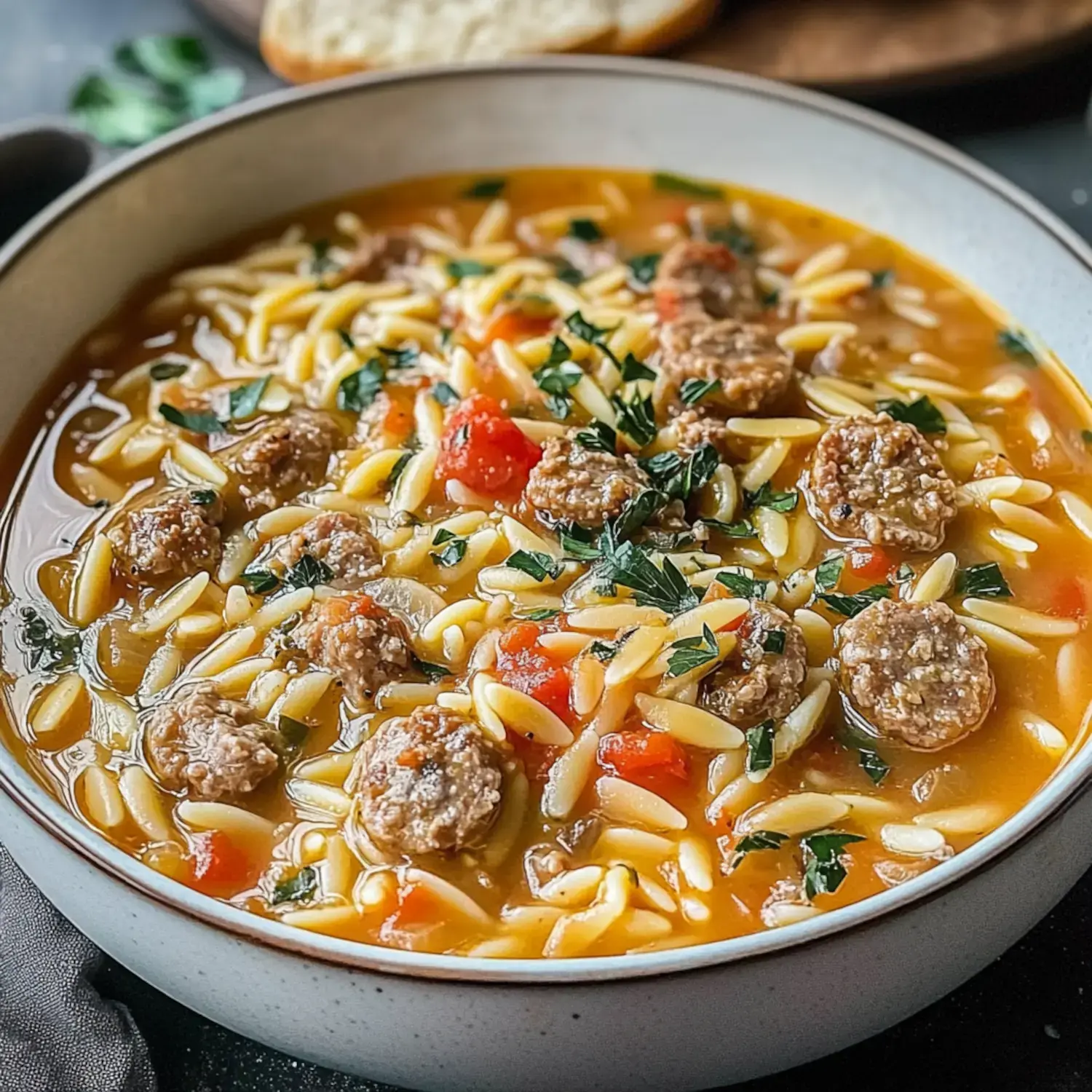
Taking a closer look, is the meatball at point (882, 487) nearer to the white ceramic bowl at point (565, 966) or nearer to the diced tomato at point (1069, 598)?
the diced tomato at point (1069, 598)

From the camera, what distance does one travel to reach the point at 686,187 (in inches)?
221

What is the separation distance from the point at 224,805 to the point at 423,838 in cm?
52

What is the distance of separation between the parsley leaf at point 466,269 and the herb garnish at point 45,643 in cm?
195

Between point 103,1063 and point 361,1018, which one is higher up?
point 361,1018

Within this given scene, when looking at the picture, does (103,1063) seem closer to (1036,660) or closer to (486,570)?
(486,570)

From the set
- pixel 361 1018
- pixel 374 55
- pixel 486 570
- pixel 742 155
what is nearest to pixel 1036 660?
pixel 486 570

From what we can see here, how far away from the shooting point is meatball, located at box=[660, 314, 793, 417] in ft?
14.8

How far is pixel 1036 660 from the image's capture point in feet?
12.9

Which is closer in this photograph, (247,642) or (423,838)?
(423,838)

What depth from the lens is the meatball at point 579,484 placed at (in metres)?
4.10

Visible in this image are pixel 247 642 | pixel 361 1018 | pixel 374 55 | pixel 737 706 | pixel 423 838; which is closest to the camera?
pixel 361 1018

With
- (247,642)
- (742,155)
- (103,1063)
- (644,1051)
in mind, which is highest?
(742,155)

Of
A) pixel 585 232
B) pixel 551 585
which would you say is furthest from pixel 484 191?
pixel 551 585

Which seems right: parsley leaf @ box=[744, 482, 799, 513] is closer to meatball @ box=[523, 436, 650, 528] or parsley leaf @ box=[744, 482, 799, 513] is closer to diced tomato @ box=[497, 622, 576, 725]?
meatball @ box=[523, 436, 650, 528]
